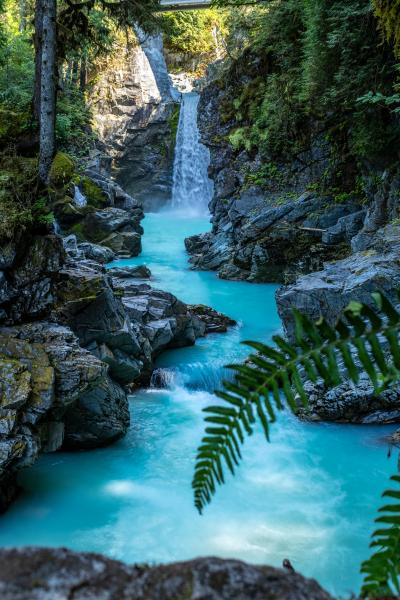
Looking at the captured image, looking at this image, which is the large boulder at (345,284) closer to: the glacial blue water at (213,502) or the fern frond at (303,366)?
the glacial blue water at (213,502)

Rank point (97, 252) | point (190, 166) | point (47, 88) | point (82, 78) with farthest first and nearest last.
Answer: point (190, 166), point (82, 78), point (97, 252), point (47, 88)

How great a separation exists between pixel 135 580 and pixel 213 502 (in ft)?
19.7

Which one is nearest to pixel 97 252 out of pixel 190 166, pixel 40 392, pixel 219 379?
pixel 219 379

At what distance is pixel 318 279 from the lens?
9781 millimetres

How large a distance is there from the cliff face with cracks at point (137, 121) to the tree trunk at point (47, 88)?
23337 millimetres

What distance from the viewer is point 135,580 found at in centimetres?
101

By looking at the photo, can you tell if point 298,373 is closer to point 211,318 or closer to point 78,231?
point 211,318

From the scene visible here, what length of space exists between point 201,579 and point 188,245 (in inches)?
868

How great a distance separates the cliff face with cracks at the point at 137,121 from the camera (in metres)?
32.2

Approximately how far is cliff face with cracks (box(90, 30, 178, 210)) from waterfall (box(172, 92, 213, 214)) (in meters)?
1.09

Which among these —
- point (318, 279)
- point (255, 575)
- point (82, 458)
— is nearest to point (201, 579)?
point (255, 575)

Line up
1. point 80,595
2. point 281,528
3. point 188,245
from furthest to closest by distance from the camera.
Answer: point 188,245 → point 281,528 → point 80,595

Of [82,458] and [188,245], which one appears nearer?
[82,458]

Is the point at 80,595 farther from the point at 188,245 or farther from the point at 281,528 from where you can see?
the point at 188,245
